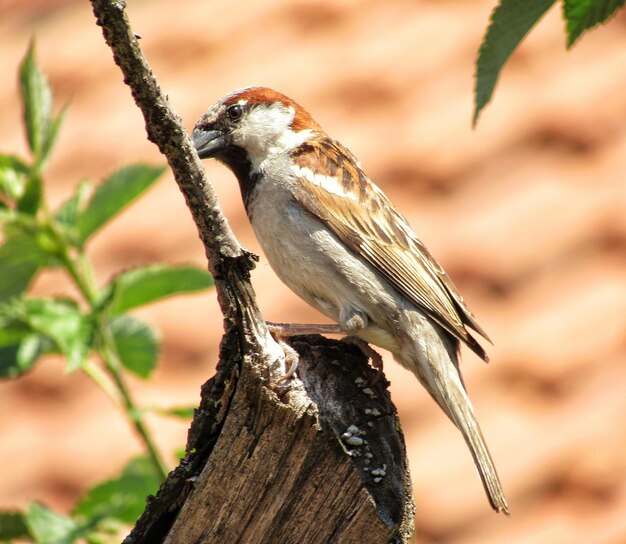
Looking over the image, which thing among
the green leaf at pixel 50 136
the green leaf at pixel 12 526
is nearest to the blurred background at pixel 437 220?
the green leaf at pixel 50 136

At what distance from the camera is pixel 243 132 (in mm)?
2605

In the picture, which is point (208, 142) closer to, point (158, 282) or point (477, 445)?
point (158, 282)

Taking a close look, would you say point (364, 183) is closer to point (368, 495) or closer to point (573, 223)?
point (573, 223)

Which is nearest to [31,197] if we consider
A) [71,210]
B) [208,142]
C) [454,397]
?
[71,210]

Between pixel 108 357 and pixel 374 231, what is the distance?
0.81 metres

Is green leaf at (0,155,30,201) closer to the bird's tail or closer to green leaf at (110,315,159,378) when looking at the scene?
green leaf at (110,315,159,378)

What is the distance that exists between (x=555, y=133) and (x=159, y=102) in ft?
6.98

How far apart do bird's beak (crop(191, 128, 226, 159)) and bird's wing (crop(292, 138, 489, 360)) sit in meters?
0.19

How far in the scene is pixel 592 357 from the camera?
2.82 meters

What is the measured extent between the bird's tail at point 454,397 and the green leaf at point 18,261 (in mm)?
890

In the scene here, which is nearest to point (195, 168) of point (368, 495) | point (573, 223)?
point (368, 495)

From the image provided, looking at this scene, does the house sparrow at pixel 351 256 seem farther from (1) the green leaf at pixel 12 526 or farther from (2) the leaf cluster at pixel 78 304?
(1) the green leaf at pixel 12 526

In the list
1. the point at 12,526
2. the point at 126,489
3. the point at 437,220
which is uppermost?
the point at 437,220

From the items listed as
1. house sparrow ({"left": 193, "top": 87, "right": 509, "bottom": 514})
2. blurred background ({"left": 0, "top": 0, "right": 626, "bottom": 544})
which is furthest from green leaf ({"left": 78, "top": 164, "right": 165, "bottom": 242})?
blurred background ({"left": 0, "top": 0, "right": 626, "bottom": 544})
